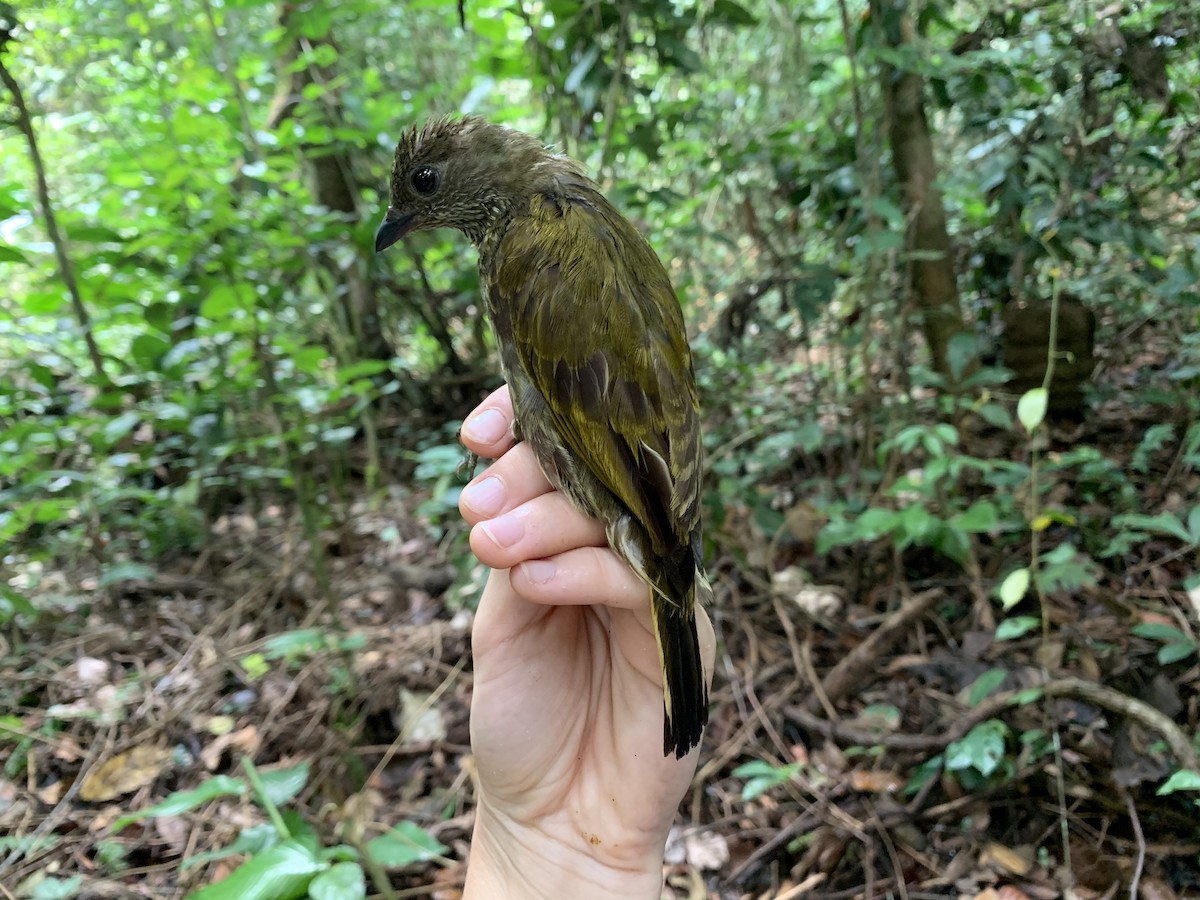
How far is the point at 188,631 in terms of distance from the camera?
357 centimetres

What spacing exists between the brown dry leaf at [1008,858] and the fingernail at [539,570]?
1.80 m

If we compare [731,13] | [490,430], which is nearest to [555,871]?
[490,430]

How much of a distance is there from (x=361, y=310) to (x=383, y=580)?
234 cm

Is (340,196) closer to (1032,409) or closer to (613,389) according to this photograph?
(613,389)

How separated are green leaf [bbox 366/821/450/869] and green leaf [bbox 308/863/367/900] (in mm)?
210

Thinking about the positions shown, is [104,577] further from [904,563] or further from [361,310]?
[904,563]

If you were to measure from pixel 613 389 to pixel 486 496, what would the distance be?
362 mm

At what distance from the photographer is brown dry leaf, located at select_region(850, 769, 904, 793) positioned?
2.44 metres

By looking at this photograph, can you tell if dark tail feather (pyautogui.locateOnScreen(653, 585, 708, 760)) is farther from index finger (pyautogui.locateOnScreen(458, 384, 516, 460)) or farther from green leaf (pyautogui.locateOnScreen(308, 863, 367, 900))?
green leaf (pyautogui.locateOnScreen(308, 863, 367, 900))

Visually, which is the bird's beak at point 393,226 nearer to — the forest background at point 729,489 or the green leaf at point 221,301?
the forest background at point 729,489

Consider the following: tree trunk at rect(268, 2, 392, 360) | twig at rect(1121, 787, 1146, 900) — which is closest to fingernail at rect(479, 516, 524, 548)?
twig at rect(1121, 787, 1146, 900)

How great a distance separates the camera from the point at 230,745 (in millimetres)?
2895

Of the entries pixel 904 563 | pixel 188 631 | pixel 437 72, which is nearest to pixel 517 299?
pixel 904 563

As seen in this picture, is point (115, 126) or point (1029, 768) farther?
point (115, 126)
